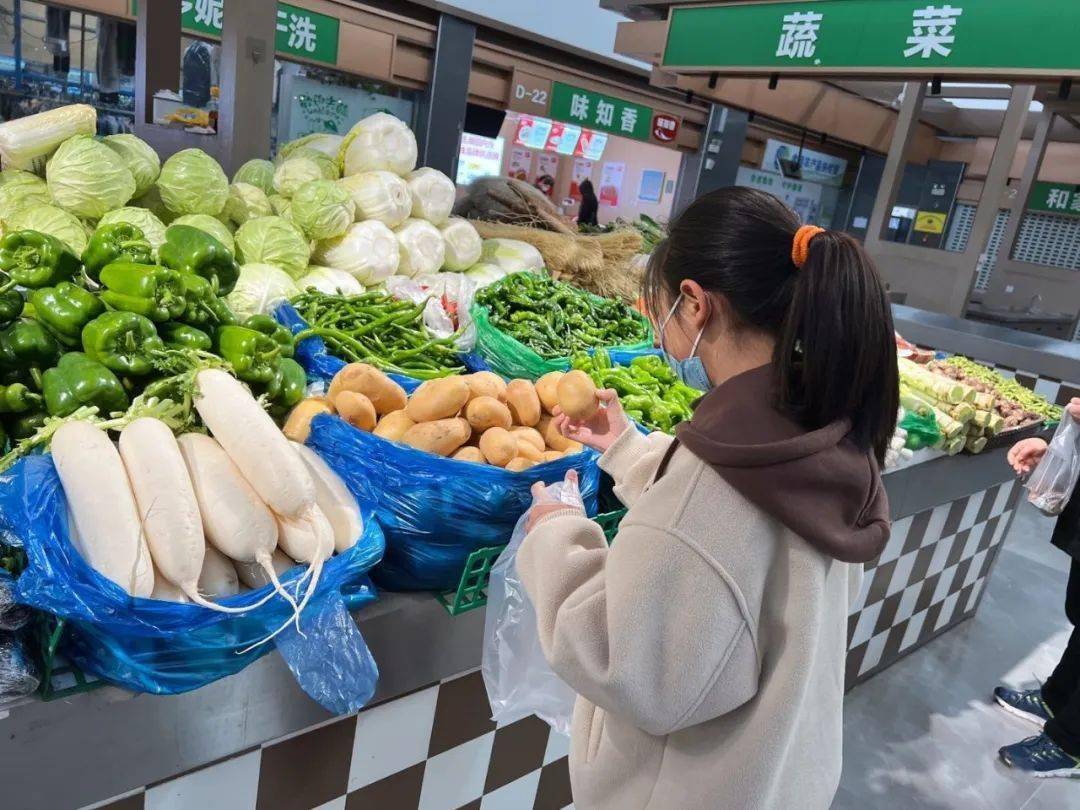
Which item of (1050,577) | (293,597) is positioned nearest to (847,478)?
(293,597)

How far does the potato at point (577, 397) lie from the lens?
6.13 feet

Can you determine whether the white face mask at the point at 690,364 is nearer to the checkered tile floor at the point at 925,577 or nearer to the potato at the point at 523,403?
the potato at the point at 523,403

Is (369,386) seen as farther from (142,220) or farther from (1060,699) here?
(1060,699)

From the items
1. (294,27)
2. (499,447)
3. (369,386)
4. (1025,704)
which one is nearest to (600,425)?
(499,447)

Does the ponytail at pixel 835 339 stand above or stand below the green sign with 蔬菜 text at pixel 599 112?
below

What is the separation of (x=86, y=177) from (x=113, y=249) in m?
0.85

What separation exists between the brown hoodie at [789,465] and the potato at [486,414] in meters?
0.76

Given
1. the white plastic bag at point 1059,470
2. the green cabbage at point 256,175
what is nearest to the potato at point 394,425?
the green cabbage at point 256,175

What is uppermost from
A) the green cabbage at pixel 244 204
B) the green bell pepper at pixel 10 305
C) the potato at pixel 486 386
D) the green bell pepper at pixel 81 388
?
the green cabbage at pixel 244 204

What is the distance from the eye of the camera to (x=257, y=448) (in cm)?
150

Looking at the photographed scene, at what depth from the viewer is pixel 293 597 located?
1385 millimetres

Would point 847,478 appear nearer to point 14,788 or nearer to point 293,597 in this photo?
point 293,597

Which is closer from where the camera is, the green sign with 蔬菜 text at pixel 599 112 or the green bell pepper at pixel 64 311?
the green bell pepper at pixel 64 311

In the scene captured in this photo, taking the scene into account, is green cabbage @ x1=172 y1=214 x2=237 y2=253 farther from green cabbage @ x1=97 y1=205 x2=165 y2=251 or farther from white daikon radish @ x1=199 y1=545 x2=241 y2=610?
white daikon radish @ x1=199 y1=545 x2=241 y2=610
